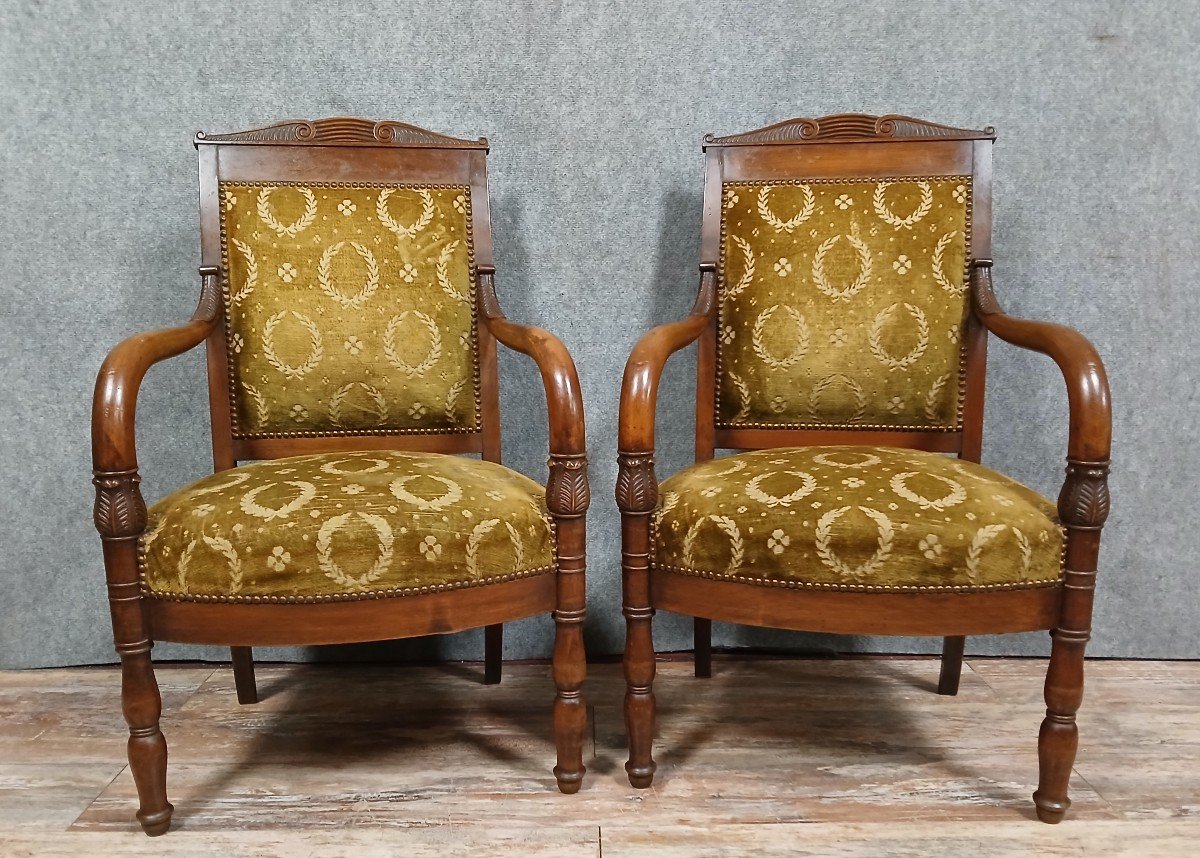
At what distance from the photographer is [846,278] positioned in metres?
1.65

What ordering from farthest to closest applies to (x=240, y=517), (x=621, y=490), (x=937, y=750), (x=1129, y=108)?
(x=1129, y=108), (x=937, y=750), (x=621, y=490), (x=240, y=517)

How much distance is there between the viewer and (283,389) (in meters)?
1.61

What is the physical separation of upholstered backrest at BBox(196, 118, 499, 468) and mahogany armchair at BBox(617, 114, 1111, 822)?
44 centimetres

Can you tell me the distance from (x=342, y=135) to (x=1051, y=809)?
1658 mm

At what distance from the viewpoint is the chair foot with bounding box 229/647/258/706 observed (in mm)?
1786

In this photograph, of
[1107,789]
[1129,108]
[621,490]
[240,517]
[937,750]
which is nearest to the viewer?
[240,517]

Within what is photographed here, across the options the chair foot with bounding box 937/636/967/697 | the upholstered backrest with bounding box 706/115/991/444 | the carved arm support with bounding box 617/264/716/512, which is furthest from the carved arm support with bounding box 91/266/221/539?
the chair foot with bounding box 937/636/967/697

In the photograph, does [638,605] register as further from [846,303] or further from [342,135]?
[342,135]

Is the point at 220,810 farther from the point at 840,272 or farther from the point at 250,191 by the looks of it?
the point at 840,272

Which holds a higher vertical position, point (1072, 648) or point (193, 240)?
point (193, 240)

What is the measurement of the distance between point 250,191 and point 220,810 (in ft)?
3.49

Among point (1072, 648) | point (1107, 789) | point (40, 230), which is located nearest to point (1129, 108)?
point (1072, 648)

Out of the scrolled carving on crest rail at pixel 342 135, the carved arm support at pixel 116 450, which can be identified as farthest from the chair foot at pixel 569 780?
the scrolled carving on crest rail at pixel 342 135

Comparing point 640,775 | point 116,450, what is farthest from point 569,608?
point 116,450
